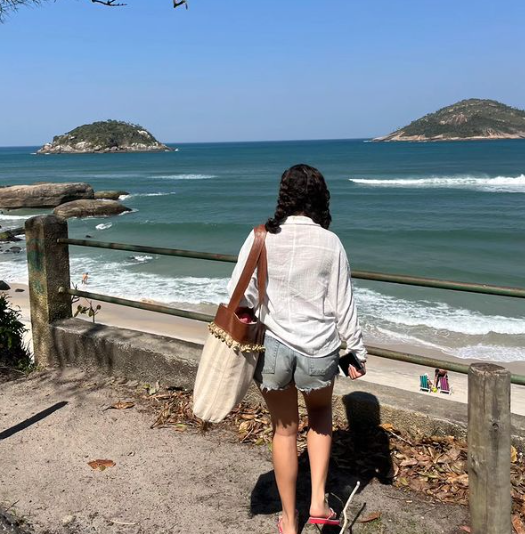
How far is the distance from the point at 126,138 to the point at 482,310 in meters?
175

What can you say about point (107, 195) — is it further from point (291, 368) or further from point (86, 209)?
point (291, 368)

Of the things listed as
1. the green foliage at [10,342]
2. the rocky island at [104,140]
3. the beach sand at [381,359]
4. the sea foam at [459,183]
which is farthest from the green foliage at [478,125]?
the green foliage at [10,342]

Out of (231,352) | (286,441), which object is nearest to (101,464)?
(286,441)

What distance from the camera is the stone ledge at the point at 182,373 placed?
12.3ft

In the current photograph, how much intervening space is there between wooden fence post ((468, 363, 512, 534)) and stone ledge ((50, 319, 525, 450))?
0.96 m

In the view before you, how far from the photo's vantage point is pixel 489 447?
2562mm

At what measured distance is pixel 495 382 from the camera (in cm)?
247

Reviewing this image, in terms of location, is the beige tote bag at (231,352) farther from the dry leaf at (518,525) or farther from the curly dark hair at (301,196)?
the dry leaf at (518,525)

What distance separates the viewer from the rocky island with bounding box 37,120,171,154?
174m

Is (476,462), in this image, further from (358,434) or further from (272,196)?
(272,196)

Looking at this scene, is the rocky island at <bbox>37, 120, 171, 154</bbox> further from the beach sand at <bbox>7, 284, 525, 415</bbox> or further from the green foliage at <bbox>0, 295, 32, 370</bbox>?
the green foliage at <bbox>0, 295, 32, 370</bbox>

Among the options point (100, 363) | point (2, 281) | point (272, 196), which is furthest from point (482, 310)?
point (272, 196)

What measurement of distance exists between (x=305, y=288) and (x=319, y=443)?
31.0 inches

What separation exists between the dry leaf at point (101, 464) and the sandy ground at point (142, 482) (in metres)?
0.04
